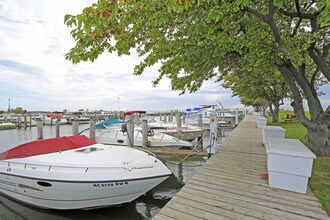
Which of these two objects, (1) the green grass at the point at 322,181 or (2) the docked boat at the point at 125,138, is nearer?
(1) the green grass at the point at 322,181

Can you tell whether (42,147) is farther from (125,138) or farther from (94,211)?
Result: (125,138)

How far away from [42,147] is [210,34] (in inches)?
239

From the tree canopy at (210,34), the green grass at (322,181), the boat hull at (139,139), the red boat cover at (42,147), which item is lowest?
the green grass at (322,181)

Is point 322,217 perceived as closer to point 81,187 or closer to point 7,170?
point 81,187

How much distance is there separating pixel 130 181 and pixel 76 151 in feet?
7.48

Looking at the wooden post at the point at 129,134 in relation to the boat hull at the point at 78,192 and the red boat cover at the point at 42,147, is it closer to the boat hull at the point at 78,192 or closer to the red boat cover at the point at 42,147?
the red boat cover at the point at 42,147

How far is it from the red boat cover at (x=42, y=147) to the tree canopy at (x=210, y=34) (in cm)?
295

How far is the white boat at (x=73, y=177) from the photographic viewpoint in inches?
185

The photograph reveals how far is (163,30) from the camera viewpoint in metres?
6.71

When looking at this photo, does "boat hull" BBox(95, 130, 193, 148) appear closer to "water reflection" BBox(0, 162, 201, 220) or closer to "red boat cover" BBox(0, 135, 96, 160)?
"water reflection" BBox(0, 162, 201, 220)

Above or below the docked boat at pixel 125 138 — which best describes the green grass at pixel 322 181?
below

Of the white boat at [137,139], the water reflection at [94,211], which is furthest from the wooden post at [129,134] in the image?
the water reflection at [94,211]

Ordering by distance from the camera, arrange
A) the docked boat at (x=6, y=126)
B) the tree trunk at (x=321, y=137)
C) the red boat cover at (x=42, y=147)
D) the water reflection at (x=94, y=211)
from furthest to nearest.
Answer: the docked boat at (x=6, y=126) < the tree trunk at (x=321, y=137) < the red boat cover at (x=42, y=147) < the water reflection at (x=94, y=211)

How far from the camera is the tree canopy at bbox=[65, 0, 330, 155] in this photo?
12.5 ft
